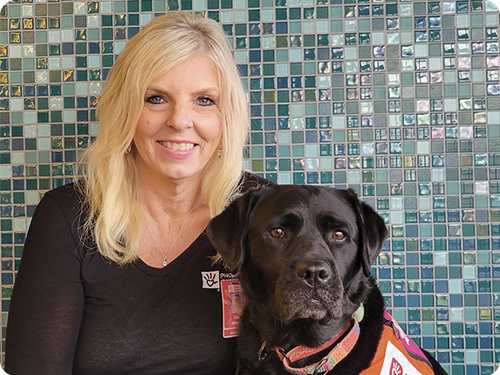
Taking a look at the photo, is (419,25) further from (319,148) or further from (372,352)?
(372,352)

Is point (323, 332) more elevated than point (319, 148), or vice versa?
point (319, 148)

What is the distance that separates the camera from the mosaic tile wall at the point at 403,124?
1.78 m

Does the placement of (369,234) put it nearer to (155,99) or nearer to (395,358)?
(395,358)

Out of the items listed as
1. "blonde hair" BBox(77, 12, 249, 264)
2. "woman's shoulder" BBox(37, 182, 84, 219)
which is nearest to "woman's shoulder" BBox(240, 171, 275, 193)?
"blonde hair" BBox(77, 12, 249, 264)

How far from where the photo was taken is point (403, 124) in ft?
5.87

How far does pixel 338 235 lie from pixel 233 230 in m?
0.27

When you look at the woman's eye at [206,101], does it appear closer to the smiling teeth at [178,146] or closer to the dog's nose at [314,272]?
the smiling teeth at [178,146]

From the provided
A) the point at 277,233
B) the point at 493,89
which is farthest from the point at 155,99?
the point at 493,89

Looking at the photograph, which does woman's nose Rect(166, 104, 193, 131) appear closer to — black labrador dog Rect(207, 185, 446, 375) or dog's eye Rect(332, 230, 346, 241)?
black labrador dog Rect(207, 185, 446, 375)

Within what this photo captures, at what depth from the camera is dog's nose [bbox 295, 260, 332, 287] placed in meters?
1.14

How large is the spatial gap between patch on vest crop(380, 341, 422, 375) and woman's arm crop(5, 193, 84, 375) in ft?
2.86

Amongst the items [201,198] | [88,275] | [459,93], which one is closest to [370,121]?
[459,93]

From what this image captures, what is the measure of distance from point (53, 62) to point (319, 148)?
40.4 inches

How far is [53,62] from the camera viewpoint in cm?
185
